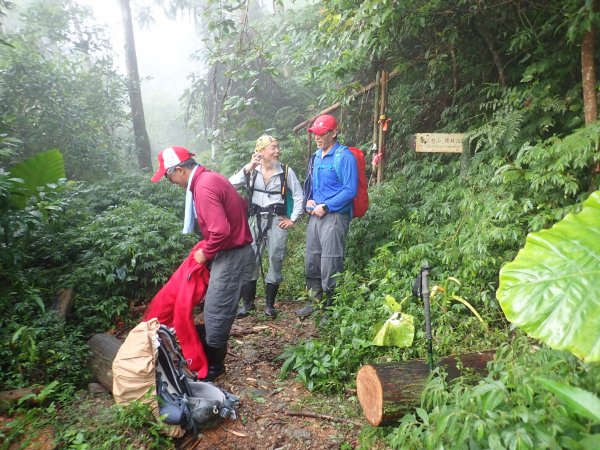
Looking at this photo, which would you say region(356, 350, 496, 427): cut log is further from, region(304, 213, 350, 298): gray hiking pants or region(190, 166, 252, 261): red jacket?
region(304, 213, 350, 298): gray hiking pants

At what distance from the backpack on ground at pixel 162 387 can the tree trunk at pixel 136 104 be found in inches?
434

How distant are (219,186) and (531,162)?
2.94 metres

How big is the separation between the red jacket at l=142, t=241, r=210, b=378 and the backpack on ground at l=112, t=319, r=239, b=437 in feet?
0.87

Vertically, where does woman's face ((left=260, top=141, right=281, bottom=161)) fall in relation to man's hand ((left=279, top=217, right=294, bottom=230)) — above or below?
above

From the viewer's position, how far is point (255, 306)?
5.20 m

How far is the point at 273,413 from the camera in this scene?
309cm

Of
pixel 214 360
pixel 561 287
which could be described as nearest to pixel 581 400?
pixel 561 287

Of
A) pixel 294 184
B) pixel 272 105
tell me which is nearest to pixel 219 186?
pixel 294 184

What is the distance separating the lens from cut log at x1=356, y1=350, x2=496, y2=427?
2500 millimetres

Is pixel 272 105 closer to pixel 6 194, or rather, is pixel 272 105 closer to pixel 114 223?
pixel 114 223

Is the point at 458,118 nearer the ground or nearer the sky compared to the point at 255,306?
nearer the sky

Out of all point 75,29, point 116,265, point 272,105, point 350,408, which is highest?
point 75,29

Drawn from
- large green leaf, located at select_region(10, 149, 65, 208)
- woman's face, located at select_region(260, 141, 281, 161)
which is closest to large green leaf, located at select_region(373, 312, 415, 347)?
woman's face, located at select_region(260, 141, 281, 161)

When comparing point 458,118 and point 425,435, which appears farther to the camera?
point 458,118
